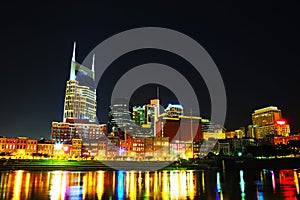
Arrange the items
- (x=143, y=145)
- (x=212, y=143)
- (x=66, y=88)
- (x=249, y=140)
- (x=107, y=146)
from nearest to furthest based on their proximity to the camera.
A: (x=107, y=146) < (x=143, y=145) < (x=249, y=140) < (x=212, y=143) < (x=66, y=88)

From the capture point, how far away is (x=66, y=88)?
627 feet

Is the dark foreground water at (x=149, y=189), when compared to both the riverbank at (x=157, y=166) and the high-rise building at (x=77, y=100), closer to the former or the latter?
the riverbank at (x=157, y=166)

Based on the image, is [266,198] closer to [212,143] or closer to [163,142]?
[163,142]

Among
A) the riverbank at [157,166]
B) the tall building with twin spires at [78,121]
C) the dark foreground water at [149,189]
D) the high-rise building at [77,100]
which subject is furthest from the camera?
the high-rise building at [77,100]

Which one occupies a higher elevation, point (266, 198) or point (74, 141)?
point (74, 141)

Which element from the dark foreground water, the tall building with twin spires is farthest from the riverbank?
the dark foreground water

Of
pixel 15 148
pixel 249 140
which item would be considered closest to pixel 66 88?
pixel 15 148

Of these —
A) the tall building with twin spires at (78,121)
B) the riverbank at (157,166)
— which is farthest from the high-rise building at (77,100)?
the riverbank at (157,166)

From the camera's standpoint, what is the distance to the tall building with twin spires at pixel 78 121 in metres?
145

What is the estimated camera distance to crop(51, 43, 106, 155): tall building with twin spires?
145 meters

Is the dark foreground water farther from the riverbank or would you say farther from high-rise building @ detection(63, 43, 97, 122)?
high-rise building @ detection(63, 43, 97, 122)

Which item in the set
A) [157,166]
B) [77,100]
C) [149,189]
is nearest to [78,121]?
[77,100]

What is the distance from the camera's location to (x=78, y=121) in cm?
16100

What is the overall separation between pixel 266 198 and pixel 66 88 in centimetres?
18558
